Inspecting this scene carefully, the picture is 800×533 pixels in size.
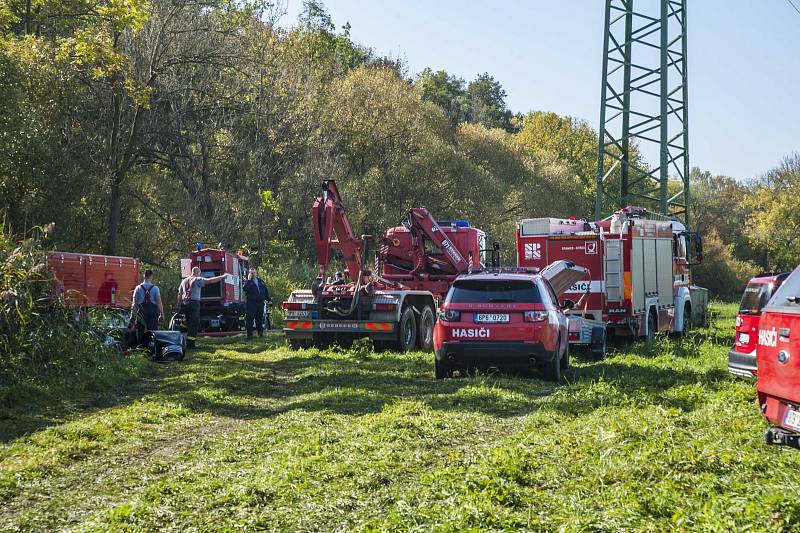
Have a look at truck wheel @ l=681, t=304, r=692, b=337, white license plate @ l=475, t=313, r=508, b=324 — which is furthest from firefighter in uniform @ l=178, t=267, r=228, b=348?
truck wheel @ l=681, t=304, r=692, b=337

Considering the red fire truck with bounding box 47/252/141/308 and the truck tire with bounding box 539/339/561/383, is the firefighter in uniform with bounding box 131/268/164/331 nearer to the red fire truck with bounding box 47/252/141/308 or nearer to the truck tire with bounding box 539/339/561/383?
the red fire truck with bounding box 47/252/141/308

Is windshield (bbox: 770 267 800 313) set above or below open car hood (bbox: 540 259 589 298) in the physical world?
below

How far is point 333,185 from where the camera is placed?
21812mm

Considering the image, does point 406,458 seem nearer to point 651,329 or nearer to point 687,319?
point 651,329

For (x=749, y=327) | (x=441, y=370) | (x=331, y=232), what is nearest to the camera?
(x=749, y=327)

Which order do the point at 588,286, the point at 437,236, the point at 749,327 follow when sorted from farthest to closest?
the point at 437,236 → the point at 588,286 → the point at 749,327

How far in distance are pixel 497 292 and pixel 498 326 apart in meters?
0.56

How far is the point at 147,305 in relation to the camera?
18688mm

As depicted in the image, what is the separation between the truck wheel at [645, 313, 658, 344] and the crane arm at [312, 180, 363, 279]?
6.88 m

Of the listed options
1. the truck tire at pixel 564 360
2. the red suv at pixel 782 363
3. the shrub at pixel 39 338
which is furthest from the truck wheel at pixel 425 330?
the red suv at pixel 782 363

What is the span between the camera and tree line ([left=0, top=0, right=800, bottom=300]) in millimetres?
25859

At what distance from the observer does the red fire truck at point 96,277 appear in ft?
60.8

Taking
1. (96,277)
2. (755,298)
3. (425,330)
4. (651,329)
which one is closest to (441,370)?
(755,298)

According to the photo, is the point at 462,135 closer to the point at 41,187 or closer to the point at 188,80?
the point at 188,80
